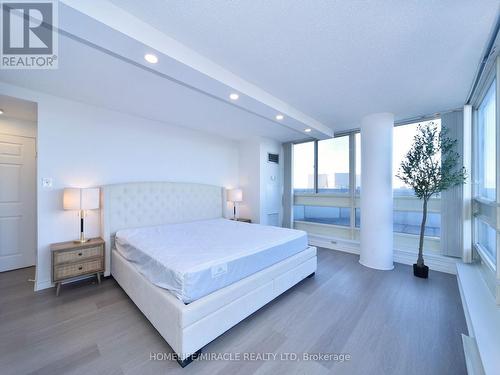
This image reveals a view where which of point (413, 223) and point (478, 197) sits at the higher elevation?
point (478, 197)

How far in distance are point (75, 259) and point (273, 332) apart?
2.61m

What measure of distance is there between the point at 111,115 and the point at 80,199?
142 cm

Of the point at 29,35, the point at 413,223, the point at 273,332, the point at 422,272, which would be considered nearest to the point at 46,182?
the point at 29,35

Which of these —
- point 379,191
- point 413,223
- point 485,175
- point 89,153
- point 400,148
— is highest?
point 400,148

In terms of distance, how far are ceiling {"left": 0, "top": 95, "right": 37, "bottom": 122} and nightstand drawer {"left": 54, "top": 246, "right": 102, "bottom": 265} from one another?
200 cm

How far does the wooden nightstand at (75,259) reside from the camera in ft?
8.10

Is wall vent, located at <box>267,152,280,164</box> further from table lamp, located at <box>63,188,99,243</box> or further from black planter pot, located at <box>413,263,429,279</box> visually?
table lamp, located at <box>63,188,99,243</box>

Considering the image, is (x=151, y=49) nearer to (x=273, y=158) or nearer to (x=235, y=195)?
(x=235, y=195)

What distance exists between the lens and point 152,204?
351 centimetres

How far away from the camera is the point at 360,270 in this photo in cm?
329

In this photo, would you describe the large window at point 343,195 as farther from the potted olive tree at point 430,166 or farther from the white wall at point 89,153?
the white wall at point 89,153

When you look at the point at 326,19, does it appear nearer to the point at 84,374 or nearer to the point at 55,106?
the point at 84,374

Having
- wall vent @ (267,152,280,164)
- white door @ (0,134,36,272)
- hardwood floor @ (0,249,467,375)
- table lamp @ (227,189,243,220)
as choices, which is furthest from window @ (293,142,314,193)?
white door @ (0,134,36,272)

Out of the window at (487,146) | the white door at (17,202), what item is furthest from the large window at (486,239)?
the white door at (17,202)
